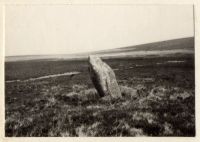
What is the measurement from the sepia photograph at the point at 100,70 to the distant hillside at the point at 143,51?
2 centimetres

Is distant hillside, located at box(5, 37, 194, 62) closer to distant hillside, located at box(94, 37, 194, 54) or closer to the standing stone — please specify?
distant hillside, located at box(94, 37, 194, 54)

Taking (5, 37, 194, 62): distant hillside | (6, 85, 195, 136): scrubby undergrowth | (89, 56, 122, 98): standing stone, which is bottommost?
(6, 85, 195, 136): scrubby undergrowth

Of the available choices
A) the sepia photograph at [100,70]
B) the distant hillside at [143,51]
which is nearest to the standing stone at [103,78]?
the sepia photograph at [100,70]

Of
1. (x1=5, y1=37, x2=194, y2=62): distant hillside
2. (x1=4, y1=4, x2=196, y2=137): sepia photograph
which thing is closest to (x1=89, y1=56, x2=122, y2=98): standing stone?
(x1=4, y1=4, x2=196, y2=137): sepia photograph

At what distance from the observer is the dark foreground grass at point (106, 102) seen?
19.6 feet

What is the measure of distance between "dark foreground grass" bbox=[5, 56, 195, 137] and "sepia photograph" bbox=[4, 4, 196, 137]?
15 mm

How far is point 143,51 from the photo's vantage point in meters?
6.09

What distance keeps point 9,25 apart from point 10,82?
895mm

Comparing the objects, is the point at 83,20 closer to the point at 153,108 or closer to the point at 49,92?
the point at 49,92

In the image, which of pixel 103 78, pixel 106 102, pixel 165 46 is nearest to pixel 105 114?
pixel 106 102

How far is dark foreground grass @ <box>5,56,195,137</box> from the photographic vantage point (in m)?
5.97

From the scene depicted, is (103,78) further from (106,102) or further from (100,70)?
(106,102)

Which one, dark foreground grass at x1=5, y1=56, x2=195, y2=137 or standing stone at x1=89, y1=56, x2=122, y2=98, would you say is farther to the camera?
standing stone at x1=89, y1=56, x2=122, y2=98
